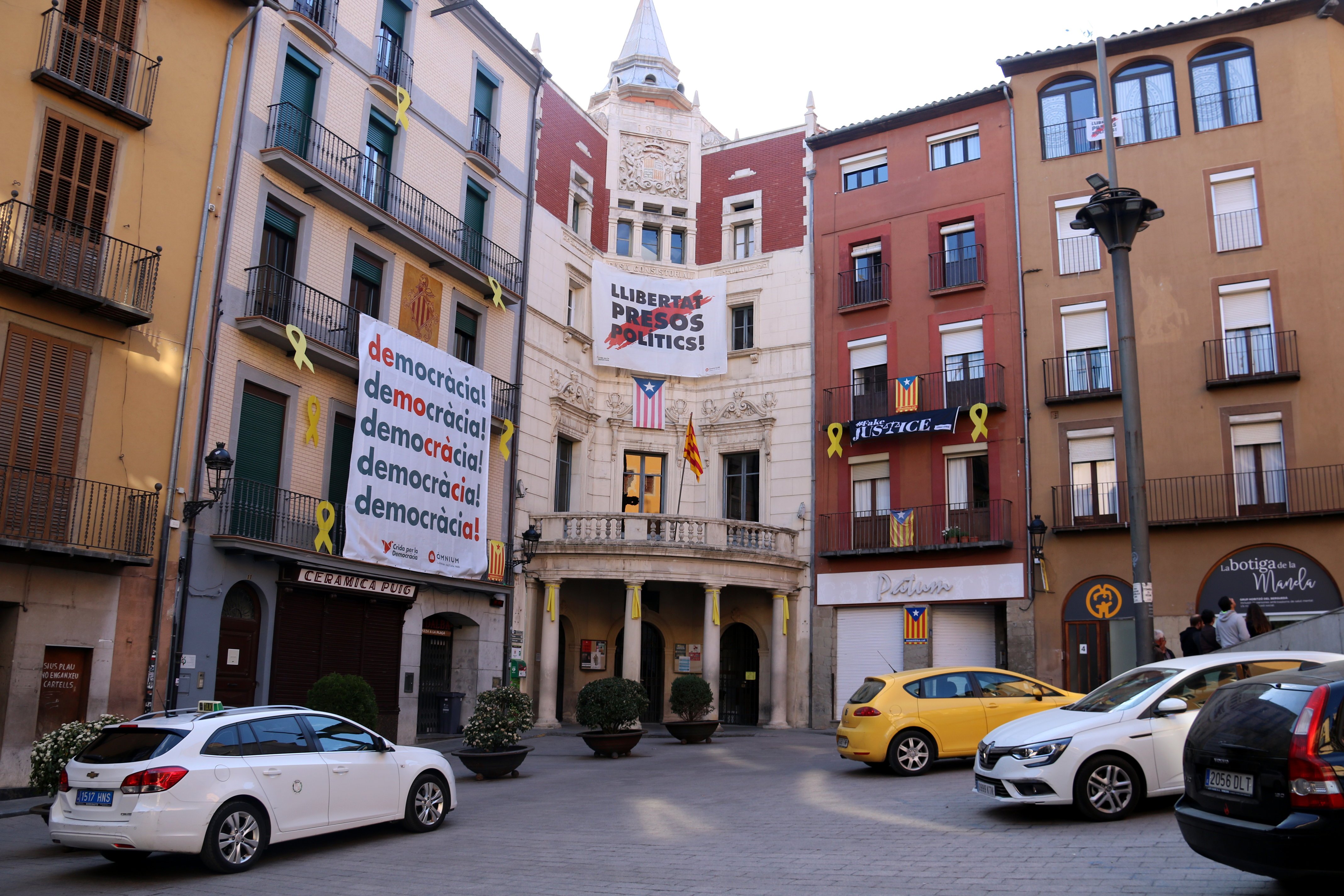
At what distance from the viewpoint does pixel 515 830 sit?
41.3ft

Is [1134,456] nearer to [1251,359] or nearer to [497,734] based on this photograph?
[497,734]

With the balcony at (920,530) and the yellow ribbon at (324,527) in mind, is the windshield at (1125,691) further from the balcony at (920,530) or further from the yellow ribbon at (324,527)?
the balcony at (920,530)

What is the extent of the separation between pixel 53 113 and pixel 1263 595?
26.1m

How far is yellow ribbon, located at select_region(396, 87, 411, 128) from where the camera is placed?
25.2 metres

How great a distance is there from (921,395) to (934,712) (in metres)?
14.9

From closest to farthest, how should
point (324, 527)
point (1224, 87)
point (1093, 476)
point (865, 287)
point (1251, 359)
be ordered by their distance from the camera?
1. point (324, 527)
2. point (1251, 359)
3. point (1093, 476)
4. point (1224, 87)
5. point (865, 287)

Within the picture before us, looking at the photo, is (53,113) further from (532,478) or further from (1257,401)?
(1257,401)

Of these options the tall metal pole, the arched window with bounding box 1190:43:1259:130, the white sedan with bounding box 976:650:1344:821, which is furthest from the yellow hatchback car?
the arched window with bounding box 1190:43:1259:130

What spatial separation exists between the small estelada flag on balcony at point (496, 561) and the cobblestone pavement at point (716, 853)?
1122cm

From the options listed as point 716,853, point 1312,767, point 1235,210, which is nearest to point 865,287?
point 1235,210

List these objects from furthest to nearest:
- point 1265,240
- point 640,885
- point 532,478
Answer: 1. point 532,478
2. point 1265,240
3. point 640,885

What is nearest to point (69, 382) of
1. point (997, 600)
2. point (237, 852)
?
point (237, 852)

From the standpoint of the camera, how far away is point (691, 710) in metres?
24.8

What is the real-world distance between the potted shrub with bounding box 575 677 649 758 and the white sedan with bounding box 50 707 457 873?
8.81m
